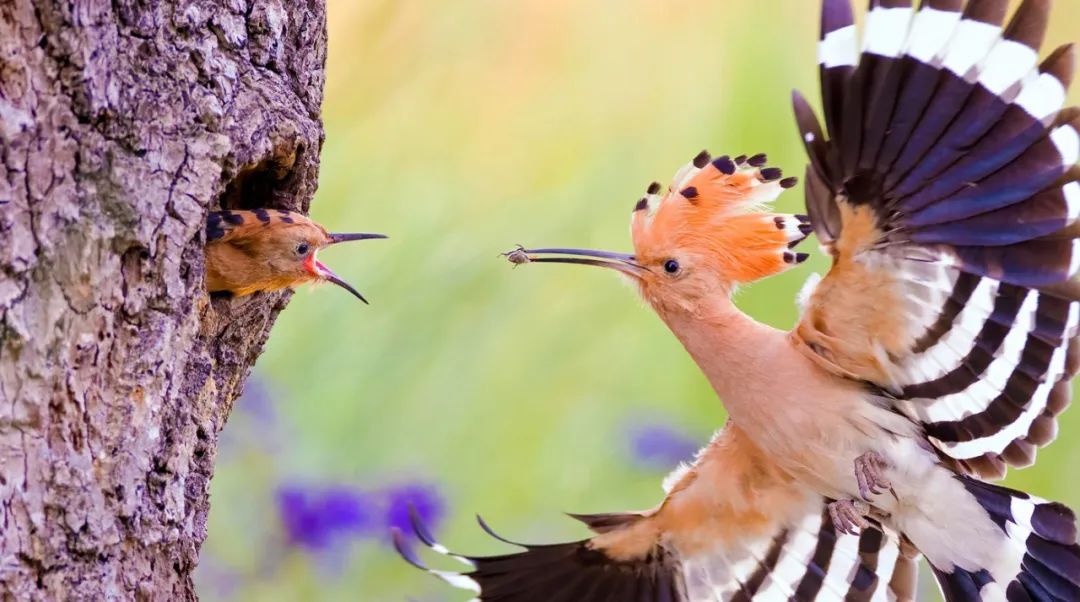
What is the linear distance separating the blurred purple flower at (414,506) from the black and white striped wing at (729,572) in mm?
431

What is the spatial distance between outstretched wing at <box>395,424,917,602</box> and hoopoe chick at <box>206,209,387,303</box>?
1.80ft

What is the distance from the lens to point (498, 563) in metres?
1.83

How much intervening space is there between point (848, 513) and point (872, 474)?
4.4 inches

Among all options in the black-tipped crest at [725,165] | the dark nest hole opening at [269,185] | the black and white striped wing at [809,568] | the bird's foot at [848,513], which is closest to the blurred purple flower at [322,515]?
the black and white striped wing at [809,568]

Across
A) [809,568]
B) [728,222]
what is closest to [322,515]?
[809,568]

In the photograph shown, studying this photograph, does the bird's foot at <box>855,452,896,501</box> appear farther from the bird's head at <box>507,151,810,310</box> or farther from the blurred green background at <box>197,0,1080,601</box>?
the blurred green background at <box>197,0,1080,601</box>

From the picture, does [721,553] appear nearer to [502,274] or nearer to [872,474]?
[872,474]

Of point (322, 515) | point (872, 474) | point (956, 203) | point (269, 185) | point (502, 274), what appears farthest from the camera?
point (502, 274)

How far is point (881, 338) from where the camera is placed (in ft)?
5.10

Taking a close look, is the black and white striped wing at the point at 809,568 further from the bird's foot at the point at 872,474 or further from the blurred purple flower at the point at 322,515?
the blurred purple flower at the point at 322,515

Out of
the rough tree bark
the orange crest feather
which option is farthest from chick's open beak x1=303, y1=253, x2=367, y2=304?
the orange crest feather

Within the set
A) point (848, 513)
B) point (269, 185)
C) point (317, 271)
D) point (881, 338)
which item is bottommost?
point (848, 513)

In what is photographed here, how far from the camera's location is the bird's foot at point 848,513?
1.74 meters

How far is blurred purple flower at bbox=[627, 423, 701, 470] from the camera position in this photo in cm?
288
